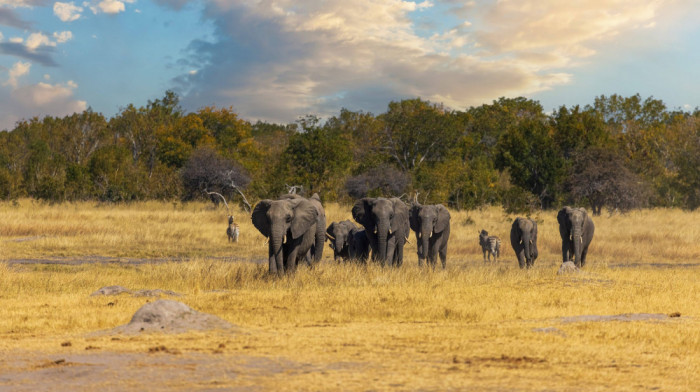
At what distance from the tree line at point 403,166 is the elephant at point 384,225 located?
64.9 ft

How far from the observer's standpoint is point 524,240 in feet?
71.2

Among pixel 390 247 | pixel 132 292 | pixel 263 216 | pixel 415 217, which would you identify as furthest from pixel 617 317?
pixel 415 217

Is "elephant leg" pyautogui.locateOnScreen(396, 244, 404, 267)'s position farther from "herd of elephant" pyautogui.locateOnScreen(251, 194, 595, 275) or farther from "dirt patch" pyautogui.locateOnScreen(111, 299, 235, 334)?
"dirt patch" pyautogui.locateOnScreen(111, 299, 235, 334)

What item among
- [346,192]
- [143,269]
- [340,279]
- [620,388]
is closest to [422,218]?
[340,279]

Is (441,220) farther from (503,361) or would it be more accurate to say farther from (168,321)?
(503,361)

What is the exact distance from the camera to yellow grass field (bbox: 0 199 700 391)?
7.51 meters

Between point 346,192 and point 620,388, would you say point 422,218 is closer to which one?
point 620,388

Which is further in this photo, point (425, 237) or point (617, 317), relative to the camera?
point (425, 237)

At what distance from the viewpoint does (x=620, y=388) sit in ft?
23.6

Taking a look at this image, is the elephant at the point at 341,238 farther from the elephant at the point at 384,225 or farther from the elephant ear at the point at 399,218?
the elephant ear at the point at 399,218

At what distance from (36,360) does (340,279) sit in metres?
8.63

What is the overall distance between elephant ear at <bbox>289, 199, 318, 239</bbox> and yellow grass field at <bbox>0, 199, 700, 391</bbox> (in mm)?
940

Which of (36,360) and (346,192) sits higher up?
(346,192)

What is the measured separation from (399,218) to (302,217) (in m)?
4.09
